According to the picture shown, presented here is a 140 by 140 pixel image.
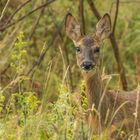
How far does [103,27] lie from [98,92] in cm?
107

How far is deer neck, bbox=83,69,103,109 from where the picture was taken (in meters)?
7.83

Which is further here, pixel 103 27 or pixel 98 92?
pixel 103 27

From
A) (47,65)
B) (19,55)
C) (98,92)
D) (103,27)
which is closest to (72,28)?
(103,27)

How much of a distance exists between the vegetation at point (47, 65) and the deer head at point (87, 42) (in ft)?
0.54

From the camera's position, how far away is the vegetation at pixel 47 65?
6.49m

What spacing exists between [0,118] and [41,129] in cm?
103

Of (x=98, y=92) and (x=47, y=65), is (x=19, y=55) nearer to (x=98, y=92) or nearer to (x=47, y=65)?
(x=98, y=92)

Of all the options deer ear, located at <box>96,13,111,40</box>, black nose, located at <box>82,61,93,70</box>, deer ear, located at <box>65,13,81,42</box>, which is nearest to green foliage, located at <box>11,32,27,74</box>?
black nose, located at <box>82,61,93,70</box>

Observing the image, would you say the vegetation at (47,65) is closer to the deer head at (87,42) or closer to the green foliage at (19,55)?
the green foliage at (19,55)

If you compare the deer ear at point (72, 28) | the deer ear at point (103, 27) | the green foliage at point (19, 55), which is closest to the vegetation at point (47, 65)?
the green foliage at point (19, 55)

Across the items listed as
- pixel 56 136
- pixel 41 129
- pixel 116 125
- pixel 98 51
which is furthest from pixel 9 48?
pixel 56 136

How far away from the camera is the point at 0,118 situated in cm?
757

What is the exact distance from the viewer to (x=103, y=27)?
870cm

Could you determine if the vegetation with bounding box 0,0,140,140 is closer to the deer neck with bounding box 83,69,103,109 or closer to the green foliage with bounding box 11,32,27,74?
the green foliage with bounding box 11,32,27,74
